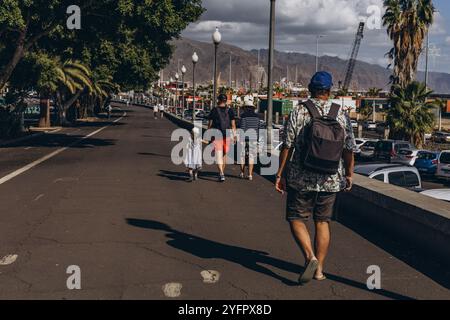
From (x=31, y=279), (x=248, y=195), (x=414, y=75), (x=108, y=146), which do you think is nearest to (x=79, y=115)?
(x=414, y=75)

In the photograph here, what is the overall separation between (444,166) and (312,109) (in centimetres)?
1960

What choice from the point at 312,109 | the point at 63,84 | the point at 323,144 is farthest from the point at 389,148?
the point at 323,144

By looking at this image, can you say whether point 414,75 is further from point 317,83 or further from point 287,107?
point 287,107

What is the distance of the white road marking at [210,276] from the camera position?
18.5 ft

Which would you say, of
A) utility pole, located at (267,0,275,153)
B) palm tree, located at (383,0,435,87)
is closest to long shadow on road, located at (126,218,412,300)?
utility pole, located at (267,0,275,153)

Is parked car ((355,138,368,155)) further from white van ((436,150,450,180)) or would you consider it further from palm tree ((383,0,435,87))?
palm tree ((383,0,435,87))

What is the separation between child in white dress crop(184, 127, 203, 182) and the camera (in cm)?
1304

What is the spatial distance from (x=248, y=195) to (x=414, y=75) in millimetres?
33014

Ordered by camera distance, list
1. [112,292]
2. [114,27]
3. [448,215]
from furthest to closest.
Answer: [114,27]
[448,215]
[112,292]

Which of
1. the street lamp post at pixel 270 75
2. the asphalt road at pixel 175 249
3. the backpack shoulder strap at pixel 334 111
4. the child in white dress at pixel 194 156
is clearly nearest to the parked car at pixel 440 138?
the street lamp post at pixel 270 75

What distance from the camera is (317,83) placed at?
18.3ft

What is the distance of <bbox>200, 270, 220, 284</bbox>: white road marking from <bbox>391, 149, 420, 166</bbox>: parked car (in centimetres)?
2200

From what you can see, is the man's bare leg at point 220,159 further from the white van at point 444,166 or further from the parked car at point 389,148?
the parked car at point 389,148

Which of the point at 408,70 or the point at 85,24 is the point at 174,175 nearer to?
the point at 85,24
